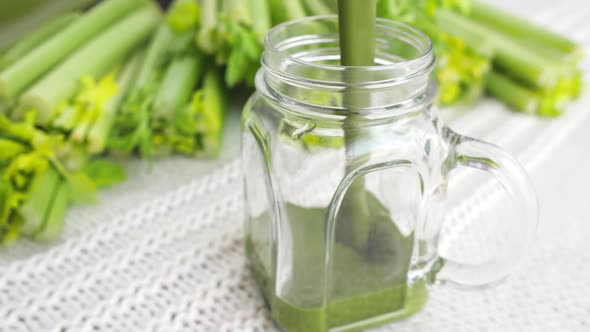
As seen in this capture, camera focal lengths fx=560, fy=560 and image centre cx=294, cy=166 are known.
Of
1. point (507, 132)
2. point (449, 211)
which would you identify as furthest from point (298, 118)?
point (507, 132)

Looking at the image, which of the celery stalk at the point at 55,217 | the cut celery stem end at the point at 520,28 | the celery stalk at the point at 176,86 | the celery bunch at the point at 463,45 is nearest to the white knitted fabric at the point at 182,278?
the celery stalk at the point at 55,217

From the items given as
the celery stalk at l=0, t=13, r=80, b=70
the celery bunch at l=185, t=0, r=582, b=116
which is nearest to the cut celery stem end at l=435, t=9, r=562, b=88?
the celery bunch at l=185, t=0, r=582, b=116

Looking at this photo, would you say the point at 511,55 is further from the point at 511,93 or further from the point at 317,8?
the point at 317,8

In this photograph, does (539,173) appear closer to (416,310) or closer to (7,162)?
(416,310)

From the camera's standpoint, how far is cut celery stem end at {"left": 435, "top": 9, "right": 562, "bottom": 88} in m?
0.98

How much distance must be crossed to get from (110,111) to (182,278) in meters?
0.33

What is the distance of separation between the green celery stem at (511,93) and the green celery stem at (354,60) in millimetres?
593

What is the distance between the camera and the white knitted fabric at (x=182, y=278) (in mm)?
581

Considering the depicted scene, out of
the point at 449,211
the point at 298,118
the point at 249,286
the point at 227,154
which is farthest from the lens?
the point at 227,154

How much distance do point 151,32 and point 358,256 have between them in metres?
0.69

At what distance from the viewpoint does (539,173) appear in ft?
2.72

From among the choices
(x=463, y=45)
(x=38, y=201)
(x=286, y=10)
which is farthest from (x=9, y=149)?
(x=463, y=45)

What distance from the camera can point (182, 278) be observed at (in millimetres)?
635

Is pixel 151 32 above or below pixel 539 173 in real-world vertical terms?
above
